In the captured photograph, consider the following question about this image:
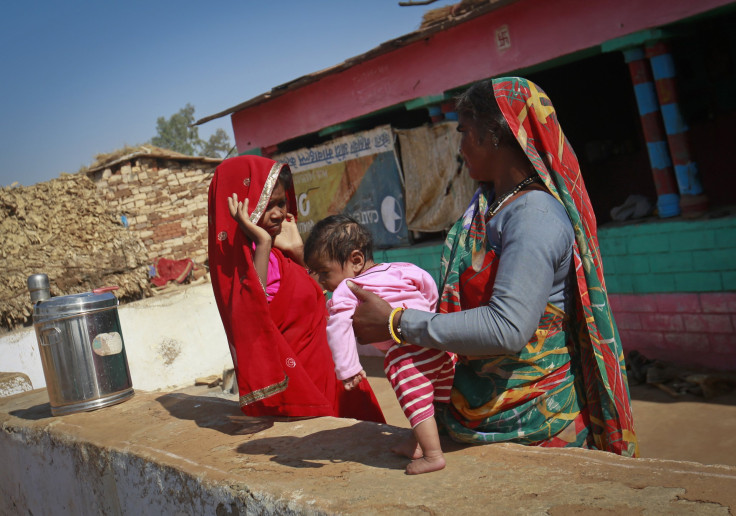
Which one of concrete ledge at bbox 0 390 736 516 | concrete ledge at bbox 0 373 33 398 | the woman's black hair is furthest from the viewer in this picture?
concrete ledge at bbox 0 373 33 398

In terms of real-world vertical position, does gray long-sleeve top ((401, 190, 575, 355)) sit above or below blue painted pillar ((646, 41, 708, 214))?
below

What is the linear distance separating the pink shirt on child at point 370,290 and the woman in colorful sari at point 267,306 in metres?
0.65

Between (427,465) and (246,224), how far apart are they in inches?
53.1

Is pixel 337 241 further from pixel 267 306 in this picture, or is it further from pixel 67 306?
pixel 67 306

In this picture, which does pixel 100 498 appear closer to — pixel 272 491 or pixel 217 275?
pixel 217 275

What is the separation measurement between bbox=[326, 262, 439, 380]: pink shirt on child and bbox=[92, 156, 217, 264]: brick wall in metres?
12.2

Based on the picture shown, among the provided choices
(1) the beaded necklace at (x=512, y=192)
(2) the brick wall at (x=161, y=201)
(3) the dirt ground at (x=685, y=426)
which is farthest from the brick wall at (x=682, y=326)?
(2) the brick wall at (x=161, y=201)

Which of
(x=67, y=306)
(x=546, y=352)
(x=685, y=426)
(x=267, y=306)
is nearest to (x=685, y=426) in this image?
(x=685, y=426)

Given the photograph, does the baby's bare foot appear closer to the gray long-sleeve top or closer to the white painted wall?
the gray long-sleeve top

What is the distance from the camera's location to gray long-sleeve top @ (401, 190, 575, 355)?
1.52 metres

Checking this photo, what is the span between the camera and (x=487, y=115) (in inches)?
67.2

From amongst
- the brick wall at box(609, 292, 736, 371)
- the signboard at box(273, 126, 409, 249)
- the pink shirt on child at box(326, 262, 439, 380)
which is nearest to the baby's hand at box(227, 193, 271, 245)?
the pink shirt on child at box(326, 262, 439, 380)

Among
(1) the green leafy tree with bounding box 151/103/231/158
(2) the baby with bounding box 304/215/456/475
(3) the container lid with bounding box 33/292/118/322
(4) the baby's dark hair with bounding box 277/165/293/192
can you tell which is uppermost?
(1) the green leafy tree with bounding box 151/103/231/158

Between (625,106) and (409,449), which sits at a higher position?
(625,106)
